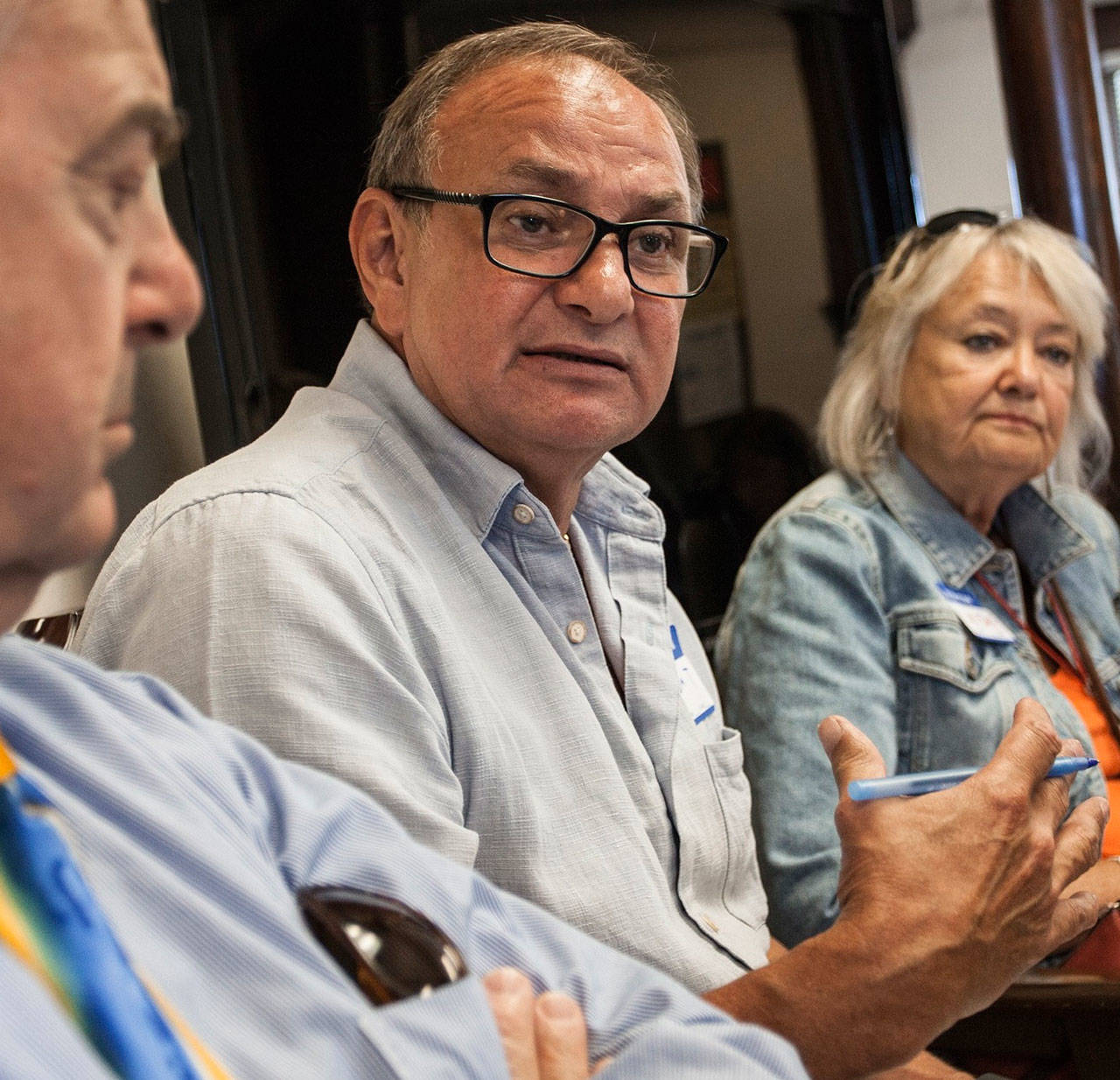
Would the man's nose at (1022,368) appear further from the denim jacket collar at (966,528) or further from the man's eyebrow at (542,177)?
the man's eyebrow at (542,177)

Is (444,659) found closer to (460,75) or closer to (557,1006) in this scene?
(557,1006)

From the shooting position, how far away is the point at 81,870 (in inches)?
21.3

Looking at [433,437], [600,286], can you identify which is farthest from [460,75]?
[433,437]

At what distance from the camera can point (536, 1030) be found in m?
0.68

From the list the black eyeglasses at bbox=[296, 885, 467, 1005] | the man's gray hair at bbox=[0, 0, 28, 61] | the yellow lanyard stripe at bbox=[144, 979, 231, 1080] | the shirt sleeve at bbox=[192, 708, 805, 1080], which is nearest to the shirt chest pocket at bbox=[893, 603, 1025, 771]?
the shirt sleeve at bbox=[192, 708, 805, 1080]

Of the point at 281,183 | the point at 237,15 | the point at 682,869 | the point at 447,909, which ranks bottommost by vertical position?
the point at 682,869

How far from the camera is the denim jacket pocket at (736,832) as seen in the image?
1.24 metres

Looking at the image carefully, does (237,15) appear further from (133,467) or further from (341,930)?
(341,930)

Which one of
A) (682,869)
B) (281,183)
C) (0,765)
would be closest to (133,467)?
(281,183)

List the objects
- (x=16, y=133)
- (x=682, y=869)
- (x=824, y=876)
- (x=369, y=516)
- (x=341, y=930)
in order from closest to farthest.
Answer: (x=16, y=133)
(x=341, y=930)
(x=369, y=516)
(x=682, y=869)
(x=824, y=876)

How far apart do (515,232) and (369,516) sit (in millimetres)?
347

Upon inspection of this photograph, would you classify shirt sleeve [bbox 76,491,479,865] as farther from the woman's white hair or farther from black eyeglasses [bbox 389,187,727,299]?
the woman's white hair

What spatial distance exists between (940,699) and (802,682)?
230 mm

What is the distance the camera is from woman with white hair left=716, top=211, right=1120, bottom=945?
1628mm
